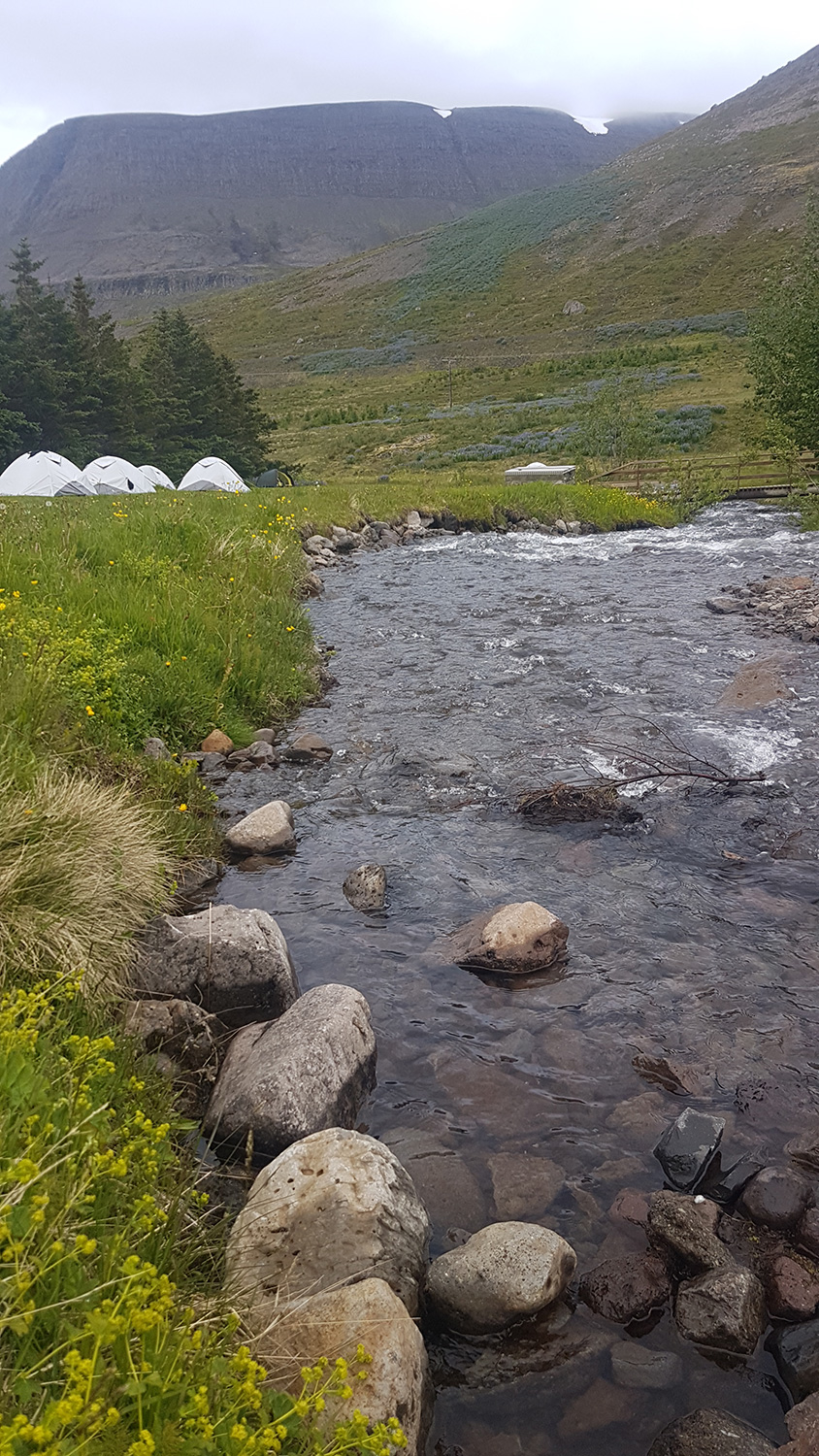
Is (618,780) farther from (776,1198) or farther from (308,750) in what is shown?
(776,1198)

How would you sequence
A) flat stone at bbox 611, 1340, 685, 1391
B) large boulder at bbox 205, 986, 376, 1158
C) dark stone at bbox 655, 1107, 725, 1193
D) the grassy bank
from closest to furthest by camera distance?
the grassy bank → flat stone at bbox 611, 1340, 685, 1391 → dark stone at bbox 655, 1107, 725, 1193 → large boulder at bbox 205, 986, 376, 1158

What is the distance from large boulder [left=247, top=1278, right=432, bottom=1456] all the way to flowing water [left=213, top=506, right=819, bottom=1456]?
0.84ft

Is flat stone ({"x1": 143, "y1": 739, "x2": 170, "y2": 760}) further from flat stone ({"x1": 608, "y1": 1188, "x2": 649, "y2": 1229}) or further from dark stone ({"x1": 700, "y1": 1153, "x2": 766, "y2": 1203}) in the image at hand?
dark stone ({"x1": 700, "y1": 1153, "x2": 766, "y2": 1203})

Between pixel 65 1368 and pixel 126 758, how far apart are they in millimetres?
5564

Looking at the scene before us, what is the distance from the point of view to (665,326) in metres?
103

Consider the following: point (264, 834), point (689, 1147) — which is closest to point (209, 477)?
point (264, 834)

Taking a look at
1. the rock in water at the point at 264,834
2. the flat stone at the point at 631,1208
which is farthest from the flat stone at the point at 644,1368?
the rock in water at the point at 264,834

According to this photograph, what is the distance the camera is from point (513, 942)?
5.95 meters

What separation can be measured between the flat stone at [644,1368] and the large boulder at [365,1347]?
2.52 ft

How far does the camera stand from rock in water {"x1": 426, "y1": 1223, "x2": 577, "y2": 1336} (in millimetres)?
3510

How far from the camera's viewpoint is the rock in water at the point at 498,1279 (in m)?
3.51

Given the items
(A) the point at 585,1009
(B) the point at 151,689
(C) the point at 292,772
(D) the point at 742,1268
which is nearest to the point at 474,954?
(A) the point at 585,1009

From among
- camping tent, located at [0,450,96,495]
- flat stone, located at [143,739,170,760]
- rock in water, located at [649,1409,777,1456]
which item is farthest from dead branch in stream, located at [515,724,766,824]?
camping tent, located at [0,450,96,495]

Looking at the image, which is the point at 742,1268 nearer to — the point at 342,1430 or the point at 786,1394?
the point at 786,1394
